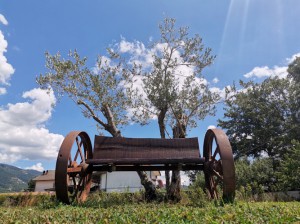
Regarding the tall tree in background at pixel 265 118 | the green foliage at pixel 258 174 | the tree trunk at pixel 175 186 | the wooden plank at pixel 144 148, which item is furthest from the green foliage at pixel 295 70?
the wooden plank at pixel 144 148

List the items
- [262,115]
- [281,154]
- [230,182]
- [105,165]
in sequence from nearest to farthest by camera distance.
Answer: [230,182]
[105,165]
[281,154]
[262,115]

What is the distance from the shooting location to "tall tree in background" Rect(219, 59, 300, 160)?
99.7 ft

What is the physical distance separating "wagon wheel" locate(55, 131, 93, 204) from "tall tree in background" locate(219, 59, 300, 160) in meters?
21.7

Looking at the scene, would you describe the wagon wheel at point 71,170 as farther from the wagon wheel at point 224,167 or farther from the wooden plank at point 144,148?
the wagon wheel at point 224,167

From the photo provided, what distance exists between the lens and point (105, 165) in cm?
987

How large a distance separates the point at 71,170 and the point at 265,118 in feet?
91.6

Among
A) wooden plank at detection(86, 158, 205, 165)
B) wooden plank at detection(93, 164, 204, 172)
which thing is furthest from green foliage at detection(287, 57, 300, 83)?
wooden plank at detection(86, 158, 205, 165)

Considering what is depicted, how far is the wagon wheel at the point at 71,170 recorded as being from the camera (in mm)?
7852

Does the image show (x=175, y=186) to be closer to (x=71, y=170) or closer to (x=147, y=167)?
(x=147, y=167)

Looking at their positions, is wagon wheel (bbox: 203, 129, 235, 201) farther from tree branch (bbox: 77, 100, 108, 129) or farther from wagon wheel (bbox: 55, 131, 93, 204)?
tree branch (bbox: 77, 100, 108, 129)

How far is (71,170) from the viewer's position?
27.9 feet

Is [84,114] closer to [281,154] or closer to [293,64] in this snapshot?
[281,154]

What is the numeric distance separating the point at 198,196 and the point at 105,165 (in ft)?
11.7

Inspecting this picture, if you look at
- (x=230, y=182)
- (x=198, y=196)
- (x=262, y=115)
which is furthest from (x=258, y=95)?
(x=230, y=182)
